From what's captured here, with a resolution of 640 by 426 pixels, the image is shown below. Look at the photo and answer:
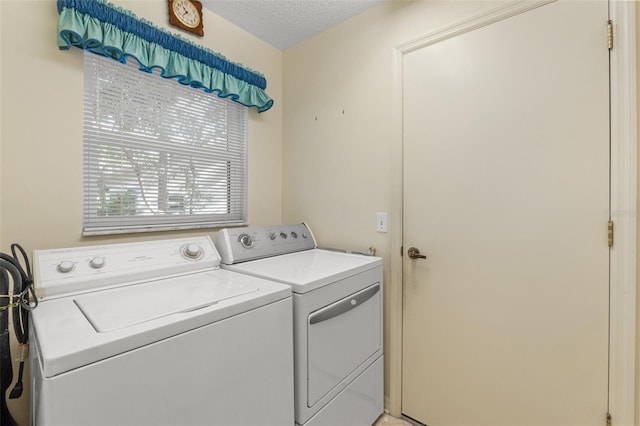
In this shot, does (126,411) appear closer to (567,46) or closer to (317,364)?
(317,364)

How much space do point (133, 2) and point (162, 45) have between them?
25 cm

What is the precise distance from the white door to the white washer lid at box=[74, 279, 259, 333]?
110cm

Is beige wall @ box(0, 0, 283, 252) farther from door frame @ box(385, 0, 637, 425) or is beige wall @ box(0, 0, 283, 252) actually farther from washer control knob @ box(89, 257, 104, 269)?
door frame @ box(385, 0, 637, 425)

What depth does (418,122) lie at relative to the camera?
1688 millimetres

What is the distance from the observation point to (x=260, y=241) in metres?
1.80

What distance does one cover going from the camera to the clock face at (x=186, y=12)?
1707 mm

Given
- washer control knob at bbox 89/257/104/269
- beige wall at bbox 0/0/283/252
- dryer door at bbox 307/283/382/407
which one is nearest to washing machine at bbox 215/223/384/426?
dryer door at bbox 307/283/382/407

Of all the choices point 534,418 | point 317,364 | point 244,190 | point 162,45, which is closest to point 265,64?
point 162,45

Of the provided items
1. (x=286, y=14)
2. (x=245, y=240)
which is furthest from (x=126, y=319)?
(x=286, y=14)

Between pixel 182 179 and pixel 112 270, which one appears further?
pixel 182 179

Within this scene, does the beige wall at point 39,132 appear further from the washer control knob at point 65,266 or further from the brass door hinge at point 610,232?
the brass door hinge at point 610,232

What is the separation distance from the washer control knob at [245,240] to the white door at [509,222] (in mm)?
944

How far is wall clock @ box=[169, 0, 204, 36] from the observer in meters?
1.69

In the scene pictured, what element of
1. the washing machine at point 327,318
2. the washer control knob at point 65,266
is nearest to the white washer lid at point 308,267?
the washing machine at point 327,318
